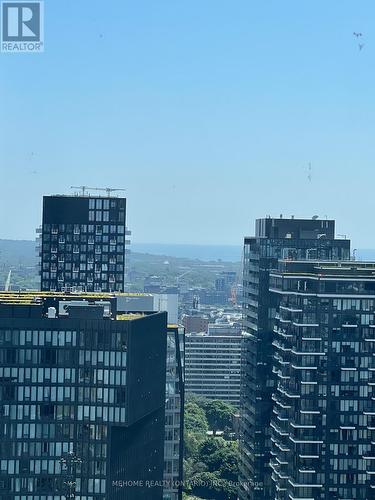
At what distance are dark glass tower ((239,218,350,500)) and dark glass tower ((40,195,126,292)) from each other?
40.9 feet

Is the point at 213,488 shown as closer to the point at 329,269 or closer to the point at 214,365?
the point at 329,269

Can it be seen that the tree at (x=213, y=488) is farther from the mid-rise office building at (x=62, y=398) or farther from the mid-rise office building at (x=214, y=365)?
the mid-rise office building at (x=214, y=365)

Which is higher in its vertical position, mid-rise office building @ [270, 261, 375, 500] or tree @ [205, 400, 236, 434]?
mid-rise office building @ [270, 261, 375, 500]

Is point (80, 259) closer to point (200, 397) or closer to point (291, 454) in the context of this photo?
point (291, 454)

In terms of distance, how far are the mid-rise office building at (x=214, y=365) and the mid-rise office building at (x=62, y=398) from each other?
383ft

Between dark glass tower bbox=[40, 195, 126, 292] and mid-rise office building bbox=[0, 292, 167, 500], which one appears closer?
mid-rise office building bbox=[0, 292, 167, 500]

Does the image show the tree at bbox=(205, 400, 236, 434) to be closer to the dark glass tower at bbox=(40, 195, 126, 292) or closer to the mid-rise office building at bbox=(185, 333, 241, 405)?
the mid-rise office building at bbox=(185, 333, 241, 405)

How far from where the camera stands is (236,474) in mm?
111438

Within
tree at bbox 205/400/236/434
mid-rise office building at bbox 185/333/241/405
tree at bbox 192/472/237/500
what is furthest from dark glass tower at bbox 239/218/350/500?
mid-rise office building at bbox 185/333/241/405

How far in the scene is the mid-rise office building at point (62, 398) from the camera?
218 feet

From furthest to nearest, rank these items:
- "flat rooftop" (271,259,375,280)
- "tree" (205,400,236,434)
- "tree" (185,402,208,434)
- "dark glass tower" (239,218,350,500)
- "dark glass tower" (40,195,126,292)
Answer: "tree" (205,400,236,434) → "tree" (185,402,208,434) → "dark glass tower" (40,195,126,292) → "dark glass tower" (239,218,350,500) → "flat rooftop" (271,259,375,280)

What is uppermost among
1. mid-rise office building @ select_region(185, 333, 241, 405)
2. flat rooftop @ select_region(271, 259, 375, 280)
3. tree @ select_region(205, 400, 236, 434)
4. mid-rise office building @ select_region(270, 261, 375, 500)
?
flat rooftop @ select_region(271, 259, 375, 280)

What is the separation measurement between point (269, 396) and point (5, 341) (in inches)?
1203

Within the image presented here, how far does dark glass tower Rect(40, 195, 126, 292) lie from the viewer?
10219 cm
